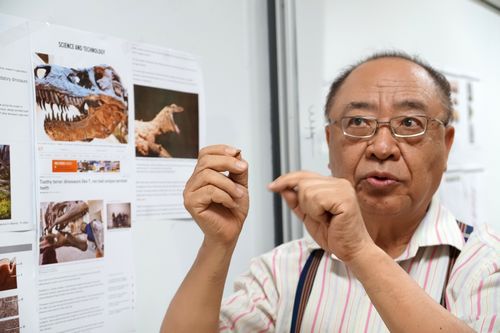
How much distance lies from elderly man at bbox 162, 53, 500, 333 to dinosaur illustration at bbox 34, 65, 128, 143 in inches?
10.3

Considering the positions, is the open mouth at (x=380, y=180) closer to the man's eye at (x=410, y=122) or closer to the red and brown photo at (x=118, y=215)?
the man's eye at (x=410, y=122)

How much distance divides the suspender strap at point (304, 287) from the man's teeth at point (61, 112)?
2.05 feet

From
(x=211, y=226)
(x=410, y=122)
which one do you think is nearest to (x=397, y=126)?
(x=410, y=122)

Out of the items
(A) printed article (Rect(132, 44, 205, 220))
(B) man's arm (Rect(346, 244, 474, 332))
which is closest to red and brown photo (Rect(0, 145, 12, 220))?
(A) printed article (Rect(132, 44, 205, 220))

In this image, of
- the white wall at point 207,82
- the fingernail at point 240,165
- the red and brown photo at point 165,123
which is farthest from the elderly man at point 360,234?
the red and brown photo at point 165,123

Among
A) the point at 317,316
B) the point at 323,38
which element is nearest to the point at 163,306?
the point at 317,316

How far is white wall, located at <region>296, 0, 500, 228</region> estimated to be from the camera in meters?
1.33

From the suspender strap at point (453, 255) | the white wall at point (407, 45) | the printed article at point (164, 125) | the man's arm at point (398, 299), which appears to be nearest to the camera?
the man's arm at point (398, 299)

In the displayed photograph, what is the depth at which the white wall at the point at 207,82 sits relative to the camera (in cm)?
93

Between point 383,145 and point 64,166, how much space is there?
67 cm

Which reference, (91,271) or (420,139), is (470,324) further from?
(91,271)

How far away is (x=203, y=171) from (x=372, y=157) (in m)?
0.40

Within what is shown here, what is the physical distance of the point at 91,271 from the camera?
2.91 feet

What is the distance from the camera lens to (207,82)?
3.63 ft
